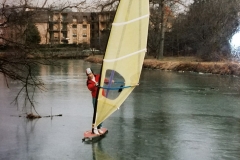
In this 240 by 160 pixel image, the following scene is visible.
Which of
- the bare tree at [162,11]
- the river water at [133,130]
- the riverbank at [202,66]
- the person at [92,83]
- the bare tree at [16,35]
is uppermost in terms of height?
the bare tree at [162,11]

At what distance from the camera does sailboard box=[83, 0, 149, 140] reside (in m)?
7.32

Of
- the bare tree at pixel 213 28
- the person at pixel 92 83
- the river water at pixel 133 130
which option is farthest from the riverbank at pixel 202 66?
the person at pixel 92 83

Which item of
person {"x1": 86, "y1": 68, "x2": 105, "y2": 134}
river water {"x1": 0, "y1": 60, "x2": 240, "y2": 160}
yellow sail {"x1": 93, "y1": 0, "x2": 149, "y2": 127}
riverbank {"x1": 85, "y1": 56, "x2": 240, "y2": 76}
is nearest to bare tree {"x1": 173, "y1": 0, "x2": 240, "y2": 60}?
riverbank {"x1": 85, "y1": 56, "x2": 240, "y2": 76}

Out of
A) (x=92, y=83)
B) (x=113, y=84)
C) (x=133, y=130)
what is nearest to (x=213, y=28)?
(x=133, y=130)

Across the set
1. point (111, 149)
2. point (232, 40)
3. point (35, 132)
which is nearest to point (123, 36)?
point (111, 149)

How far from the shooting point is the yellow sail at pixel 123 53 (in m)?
7.32

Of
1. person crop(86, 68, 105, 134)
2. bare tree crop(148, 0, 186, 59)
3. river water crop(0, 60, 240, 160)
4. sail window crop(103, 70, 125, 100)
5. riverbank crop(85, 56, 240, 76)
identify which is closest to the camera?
river water crop(0, 60, 240, 160)

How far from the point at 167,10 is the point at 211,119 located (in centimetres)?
2710

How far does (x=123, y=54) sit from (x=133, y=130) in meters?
1.95

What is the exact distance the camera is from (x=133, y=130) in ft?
28.9

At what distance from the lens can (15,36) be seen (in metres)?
8.22

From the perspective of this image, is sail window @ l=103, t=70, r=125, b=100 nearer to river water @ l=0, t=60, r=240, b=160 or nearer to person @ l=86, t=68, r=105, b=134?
person @ l=86, t=68, r=105, b=134

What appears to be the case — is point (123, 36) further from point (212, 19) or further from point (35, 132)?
point (212, 19)

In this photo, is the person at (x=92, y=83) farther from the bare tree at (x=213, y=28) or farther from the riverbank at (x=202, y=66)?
the bare tree at (x=213, y=28)
